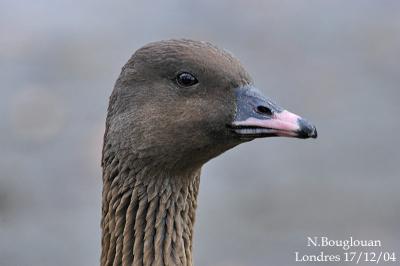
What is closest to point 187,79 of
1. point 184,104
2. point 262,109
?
point 184,104

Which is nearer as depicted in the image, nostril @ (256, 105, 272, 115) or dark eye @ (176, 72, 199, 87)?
nostril @ (256, 105, 272, 115)

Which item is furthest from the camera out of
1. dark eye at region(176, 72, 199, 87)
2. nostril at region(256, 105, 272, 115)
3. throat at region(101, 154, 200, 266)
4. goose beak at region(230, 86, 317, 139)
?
throat at region(101, 154, 200, 266)

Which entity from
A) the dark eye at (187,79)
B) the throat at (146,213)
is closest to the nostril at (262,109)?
the dark eye at (187,79)

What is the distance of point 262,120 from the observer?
4113 mm

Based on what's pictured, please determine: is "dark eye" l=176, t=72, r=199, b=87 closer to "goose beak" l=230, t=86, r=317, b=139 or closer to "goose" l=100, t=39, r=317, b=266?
"goose" l=100, t=39, r=317, b=266

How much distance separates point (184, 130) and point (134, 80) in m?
0.35

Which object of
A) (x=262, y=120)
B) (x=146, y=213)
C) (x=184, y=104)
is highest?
(x=184, y=104)

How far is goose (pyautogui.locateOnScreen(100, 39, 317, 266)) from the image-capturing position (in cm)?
423

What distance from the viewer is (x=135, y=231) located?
175 inches

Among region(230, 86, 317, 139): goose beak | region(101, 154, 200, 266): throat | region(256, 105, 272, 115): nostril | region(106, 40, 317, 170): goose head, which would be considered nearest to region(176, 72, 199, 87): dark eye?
region(106, 40, 317, 170): goose head

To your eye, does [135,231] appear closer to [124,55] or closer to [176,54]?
[176,54]

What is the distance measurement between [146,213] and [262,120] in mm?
784

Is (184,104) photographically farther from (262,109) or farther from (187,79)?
(262,109)

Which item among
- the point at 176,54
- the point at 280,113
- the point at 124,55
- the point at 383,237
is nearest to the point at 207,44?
the point at 176,54
